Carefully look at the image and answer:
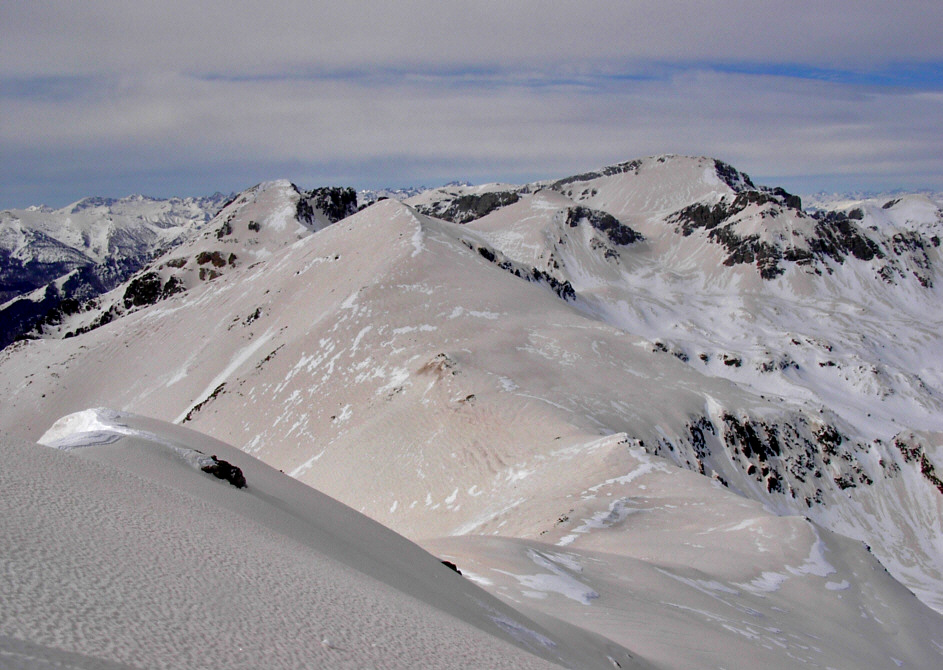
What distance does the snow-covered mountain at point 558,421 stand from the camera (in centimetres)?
2039

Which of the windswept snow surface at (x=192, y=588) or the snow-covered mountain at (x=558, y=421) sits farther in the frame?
the snow-covered mountain at (x=558, y=421)

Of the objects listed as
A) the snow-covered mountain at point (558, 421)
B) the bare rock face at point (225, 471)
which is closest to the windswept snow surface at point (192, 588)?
the bare rock face at point (225, 471)

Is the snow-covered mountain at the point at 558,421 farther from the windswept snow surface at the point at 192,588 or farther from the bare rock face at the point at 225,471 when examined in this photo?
the windswept snow surface at the point at 192,588

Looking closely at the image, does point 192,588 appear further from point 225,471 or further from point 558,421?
point 558,421

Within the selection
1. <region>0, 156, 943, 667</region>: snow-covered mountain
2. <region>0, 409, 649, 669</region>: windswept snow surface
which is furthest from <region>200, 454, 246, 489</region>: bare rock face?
<region>0, 156, 943, 667</region>: snow-covered mountain

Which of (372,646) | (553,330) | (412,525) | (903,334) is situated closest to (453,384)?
(412,525)

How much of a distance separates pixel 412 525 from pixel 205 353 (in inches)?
1809

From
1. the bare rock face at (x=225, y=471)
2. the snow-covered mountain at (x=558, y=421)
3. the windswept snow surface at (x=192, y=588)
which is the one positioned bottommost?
the snow-covered mountain at (x=558, y=421)

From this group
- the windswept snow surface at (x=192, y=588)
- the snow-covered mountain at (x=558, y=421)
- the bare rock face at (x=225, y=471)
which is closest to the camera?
the windswept snow surface at (x=192, y=588)

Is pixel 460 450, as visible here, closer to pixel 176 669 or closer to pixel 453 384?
pixel 453 384

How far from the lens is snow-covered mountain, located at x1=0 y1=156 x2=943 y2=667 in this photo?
2039 cm

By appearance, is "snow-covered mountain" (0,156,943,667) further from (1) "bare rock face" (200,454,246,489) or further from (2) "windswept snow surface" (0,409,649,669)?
(2) "windswept snow surface" (0,409,649,669)

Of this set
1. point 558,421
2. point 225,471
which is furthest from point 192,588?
point 558,421

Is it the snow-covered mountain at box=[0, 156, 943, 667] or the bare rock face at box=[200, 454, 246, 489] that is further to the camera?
the snow-covered mountain at box=[0, 156, 943, 667]
